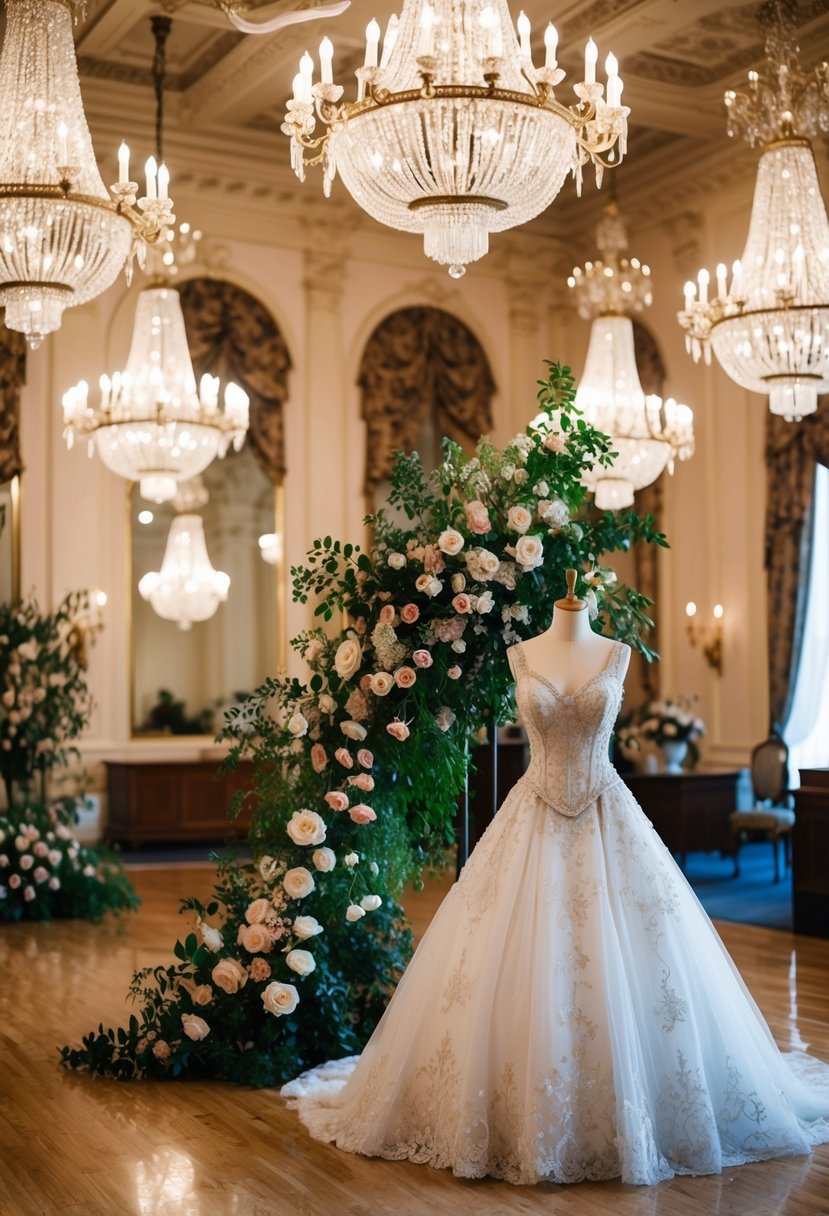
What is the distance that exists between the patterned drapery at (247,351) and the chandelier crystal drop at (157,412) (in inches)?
110

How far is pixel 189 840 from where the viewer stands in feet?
40.1

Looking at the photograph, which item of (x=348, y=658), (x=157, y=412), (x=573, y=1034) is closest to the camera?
(x=573, y=1034)

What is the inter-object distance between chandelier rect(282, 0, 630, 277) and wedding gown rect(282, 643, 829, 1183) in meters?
1.66

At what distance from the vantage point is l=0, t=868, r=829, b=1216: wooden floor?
375 centimetres

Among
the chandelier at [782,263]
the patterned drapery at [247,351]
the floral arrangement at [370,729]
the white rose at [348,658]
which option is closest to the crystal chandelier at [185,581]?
the patterned drapery at [247,351]

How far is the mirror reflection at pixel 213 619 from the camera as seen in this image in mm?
12516

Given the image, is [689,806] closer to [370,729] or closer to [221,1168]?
[370,729]

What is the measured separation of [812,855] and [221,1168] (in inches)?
194

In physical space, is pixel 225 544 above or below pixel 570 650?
above

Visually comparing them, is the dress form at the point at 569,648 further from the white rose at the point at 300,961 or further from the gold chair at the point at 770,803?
the gold chair at the point at 770,803

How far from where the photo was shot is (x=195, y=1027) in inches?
201

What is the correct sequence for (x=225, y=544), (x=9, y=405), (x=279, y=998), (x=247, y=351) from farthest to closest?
(x=225, y=544) < (x=247, y=351) < (x=9, y=405) < (x=279, y=998)

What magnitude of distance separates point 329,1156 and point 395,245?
1062cm

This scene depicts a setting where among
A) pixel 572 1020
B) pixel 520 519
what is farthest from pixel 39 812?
pixel 572 1020
